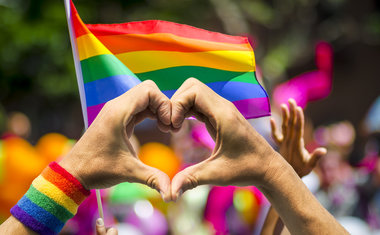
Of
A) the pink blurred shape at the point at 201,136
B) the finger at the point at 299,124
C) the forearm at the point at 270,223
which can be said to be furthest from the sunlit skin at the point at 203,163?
the pink blurred shape at the point at 201,136

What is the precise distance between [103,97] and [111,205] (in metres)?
2.25

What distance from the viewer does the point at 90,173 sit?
1453mm

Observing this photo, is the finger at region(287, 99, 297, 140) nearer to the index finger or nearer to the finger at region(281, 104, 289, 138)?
the finger at region(281, 104, 289, 138)

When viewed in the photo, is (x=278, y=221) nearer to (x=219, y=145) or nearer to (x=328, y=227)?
(x=328, y=227)

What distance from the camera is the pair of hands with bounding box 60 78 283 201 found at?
144cm

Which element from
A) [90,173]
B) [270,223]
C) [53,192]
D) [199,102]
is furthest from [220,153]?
[270,223]

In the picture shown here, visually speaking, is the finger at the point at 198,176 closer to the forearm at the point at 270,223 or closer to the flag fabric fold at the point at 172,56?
the forearm at the point at 270,223

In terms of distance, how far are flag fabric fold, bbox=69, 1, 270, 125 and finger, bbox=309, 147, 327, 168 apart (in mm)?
477

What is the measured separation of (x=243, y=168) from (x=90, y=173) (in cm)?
44

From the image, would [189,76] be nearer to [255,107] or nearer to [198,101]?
[255,107]

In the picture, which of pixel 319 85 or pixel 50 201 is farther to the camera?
pixel 319 85

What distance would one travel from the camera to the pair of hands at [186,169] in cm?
144

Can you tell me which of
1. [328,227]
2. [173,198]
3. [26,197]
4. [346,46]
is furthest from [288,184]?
[346,46]

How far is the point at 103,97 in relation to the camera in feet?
8.54
